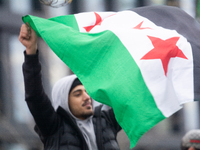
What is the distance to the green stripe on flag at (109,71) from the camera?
2.53 metres

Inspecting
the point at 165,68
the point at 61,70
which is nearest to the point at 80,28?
the point at 165,68

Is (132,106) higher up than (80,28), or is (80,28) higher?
(80,28)

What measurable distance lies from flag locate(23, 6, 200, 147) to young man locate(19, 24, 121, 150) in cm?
27

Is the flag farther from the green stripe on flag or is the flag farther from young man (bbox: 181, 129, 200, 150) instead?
young man (bbox: 181, 129, 200, 150)

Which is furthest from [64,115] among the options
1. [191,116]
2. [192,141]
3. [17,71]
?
[191,116]

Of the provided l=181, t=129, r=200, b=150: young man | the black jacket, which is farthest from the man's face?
l=181, t=129, r=200, b=150: young man

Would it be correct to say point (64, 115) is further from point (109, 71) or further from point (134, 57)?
point (134, 57)

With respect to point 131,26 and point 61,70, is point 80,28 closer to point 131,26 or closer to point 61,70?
point 131,26

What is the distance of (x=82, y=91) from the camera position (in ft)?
11.9

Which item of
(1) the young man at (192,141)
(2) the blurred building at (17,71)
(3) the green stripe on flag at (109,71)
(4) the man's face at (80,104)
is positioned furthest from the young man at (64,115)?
(2) the blurred building at (17,71)

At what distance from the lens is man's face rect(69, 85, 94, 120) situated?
3.45 m

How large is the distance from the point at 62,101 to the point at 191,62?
1.30 m

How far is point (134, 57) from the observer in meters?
2.76

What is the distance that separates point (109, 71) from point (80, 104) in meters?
0.80
